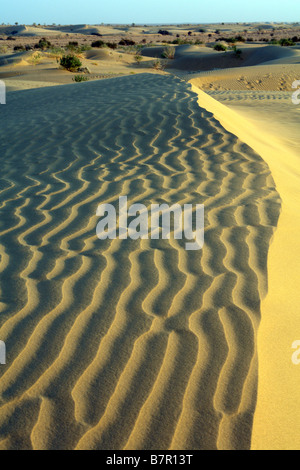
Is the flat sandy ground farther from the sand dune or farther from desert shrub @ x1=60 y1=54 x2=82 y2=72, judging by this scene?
the sand dune

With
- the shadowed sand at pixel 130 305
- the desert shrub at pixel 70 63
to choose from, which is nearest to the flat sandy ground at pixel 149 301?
the shadowed sand at pixel 130 305

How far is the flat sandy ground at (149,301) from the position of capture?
2.23 metres

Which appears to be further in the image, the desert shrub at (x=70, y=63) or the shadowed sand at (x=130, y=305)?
the desert shrub at (x=70, y=63)

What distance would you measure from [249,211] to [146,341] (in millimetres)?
2246

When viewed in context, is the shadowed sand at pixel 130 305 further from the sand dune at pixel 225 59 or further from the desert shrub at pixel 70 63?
the sand dune at pixel 225 59

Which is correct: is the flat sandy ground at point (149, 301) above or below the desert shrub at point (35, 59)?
below

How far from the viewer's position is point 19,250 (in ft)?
12.5

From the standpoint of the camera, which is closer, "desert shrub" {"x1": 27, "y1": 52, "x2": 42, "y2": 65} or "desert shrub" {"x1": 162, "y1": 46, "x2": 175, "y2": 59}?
"desert shrub" {"x1": 27, "y1": 52, "x2": 42, "y2": 65}

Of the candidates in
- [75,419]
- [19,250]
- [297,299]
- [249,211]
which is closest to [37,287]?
[19,250]

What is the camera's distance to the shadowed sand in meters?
2.22

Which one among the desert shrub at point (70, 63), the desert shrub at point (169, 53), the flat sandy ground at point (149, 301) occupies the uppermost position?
the desert shrub at point (169, 53)

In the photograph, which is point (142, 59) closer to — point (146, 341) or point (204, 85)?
point (204, 85)

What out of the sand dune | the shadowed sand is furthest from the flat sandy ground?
the sand dune

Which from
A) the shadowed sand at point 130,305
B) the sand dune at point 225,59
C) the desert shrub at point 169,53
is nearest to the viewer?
the shadowed sand at point 130,305
